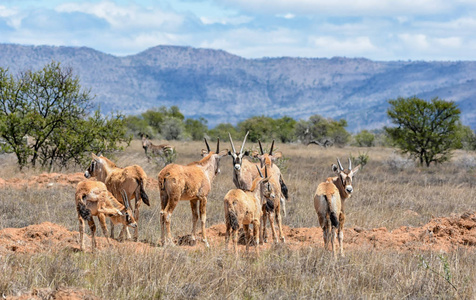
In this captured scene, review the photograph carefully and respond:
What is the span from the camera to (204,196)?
35.1ft

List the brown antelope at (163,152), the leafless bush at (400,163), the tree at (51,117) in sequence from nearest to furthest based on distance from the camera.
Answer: the tree at (51,117)
the brown antelope at (163,152)
the leafless bush at (400,163)

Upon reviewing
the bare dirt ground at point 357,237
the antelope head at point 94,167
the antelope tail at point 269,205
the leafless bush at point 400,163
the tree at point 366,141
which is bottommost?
the tree at point 366,141

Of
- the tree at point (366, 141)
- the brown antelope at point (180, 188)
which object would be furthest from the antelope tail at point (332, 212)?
the tree at point (366, 141)

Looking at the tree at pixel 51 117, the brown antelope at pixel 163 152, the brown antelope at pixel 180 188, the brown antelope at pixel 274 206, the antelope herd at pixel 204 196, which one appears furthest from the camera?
the brown antelope at pixel 163 152

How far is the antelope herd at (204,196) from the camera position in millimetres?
8891

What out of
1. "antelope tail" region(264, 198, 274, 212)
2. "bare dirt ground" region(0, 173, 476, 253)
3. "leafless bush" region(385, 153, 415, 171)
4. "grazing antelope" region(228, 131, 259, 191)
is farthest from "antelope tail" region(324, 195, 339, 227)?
"leafless bush" region(385, 153, 415, 171)

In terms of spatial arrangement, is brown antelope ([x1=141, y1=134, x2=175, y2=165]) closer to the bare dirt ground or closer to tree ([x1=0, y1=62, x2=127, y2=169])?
tree ([x1=0, y1=62, x2=127, y2=169])

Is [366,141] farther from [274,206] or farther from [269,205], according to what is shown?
[269,205]

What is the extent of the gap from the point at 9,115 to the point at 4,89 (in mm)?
1247

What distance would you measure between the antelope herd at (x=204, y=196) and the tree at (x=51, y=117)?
9238 mm

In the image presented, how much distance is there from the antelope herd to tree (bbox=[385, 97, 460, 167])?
2135 centimetres

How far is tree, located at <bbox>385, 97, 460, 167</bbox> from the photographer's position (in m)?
30.8

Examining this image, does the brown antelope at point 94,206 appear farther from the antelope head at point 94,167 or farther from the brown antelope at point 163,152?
the brown antelope at point 163,152

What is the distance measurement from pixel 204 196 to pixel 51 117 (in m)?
11.9
